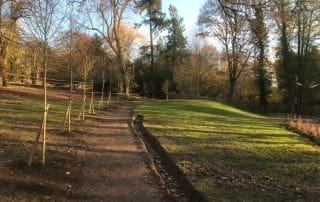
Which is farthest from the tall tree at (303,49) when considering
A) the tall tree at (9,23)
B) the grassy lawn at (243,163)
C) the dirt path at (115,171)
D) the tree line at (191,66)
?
the dirt path at (115,171)

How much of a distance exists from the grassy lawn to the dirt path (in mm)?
970

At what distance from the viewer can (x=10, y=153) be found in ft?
36.6

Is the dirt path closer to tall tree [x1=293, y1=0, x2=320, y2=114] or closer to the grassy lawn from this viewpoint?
the grassy lawn

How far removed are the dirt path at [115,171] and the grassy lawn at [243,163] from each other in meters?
0.97

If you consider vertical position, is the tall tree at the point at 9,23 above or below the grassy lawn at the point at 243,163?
above

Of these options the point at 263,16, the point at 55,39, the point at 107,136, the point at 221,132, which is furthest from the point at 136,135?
the point at 263,16

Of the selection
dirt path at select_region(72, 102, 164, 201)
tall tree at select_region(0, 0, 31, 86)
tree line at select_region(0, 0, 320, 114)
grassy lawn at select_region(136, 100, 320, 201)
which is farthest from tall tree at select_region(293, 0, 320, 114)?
dirt path at select_region(72, 102, 164, 201)

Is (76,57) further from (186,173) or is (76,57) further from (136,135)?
(186,173)

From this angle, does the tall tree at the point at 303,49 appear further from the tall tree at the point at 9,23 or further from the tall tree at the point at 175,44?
the tall tree at the point at 9,23

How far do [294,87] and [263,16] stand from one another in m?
49.0

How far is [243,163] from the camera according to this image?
39.9ft

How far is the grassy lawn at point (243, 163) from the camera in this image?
935 cm

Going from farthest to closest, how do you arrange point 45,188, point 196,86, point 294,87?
point 196,86 → point 294,87 → point 45,188

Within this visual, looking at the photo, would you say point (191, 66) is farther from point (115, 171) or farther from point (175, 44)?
point (115, 171)
